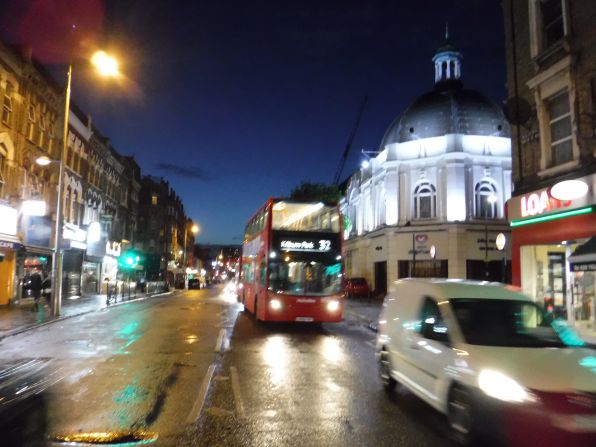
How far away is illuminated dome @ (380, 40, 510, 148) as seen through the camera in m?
37.8

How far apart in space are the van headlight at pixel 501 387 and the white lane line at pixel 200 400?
3483 millimetres

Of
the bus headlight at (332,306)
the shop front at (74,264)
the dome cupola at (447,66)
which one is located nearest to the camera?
the bus headlight at (332,306)

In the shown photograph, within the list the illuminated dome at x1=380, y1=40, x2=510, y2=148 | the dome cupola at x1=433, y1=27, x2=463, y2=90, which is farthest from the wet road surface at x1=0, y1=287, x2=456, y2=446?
the dome cupola at x1=433, y1=27, x2=463, y2=90

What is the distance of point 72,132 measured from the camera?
33500mm

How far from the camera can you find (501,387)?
17.4ft

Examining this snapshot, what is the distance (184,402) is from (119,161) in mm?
43735

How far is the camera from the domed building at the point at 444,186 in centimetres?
3581

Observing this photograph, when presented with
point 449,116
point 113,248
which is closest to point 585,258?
point 449,116

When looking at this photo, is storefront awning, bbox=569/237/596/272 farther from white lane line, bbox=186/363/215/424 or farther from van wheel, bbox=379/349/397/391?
white lane line, bbox=186/363/215/424

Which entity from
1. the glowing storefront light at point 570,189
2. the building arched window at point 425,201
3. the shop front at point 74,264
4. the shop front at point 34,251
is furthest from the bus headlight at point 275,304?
the building arched window at point 425,201

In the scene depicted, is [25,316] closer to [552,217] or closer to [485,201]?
[552,217]

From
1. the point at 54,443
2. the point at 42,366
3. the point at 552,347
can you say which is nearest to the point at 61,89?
the point at 42,366

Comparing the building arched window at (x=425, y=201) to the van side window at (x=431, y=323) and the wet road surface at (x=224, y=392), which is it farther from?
the van side window at (x=431, y=323)

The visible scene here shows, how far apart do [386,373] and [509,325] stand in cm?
257
